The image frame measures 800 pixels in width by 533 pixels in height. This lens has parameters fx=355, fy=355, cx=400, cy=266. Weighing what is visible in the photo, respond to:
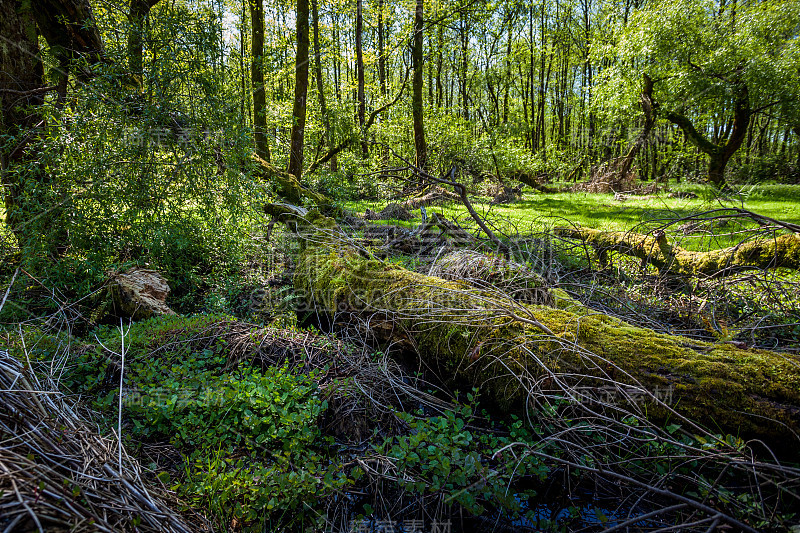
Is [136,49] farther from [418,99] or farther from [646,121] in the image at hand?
[646,121]

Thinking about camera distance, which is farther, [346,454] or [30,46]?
[30,46]

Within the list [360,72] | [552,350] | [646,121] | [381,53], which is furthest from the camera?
[381,53]

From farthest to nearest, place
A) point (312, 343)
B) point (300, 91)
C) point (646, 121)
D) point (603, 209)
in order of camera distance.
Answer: point (646, 121) < point (603, 209) < point (300, 91) < point (312, 343)

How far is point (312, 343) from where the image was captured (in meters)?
3.57

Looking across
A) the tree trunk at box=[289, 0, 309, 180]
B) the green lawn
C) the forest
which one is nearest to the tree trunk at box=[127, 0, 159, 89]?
the forest

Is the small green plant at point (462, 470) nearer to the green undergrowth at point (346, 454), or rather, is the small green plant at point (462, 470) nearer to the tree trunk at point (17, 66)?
the green undergrowth at point (346, 454)

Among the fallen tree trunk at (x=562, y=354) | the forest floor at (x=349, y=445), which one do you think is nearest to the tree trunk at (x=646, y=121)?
the forest floor at (x=349, y=445)

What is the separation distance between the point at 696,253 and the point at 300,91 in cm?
1038

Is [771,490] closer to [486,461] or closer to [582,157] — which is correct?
[486,461]

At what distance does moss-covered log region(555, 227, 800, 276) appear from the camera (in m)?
4.37

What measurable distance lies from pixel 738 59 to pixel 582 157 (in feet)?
44.2

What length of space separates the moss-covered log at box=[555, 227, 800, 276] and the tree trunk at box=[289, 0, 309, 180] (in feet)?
26.8

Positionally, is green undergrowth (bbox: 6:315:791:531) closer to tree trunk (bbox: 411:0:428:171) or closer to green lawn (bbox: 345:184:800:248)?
green lawn (bbox: 345:184:800:248)

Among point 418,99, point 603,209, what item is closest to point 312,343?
point 603,209
